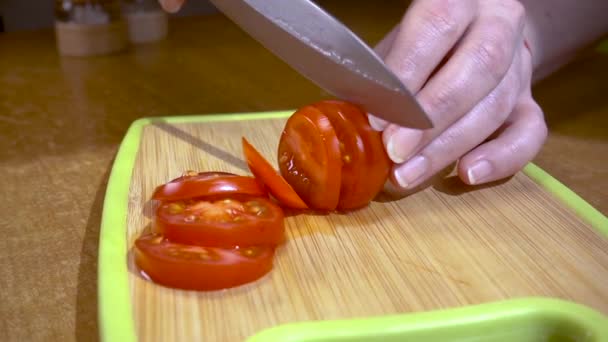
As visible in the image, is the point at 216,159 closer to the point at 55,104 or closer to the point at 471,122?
the point at 471,122

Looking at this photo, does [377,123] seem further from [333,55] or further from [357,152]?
[333,55]

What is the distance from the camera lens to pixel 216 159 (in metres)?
1.21

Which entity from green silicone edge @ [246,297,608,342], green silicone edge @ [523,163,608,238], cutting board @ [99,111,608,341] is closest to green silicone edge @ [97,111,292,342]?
cutting board @ [99,111,608,341]

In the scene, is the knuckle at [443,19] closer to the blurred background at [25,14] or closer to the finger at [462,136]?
the finger at [462,136]

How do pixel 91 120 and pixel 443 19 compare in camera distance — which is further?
pixel 91 120

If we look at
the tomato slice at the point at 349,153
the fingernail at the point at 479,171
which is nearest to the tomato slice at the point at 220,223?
the tomato slice at the point at 349,153

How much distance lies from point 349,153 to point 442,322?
0.33m

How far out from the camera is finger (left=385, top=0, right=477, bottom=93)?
1.01 meters

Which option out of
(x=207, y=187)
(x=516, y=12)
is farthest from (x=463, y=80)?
(x=207, y=187)

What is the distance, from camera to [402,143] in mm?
978

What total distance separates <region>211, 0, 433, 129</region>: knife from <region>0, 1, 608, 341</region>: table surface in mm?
492

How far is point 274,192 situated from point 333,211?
12 centimetres

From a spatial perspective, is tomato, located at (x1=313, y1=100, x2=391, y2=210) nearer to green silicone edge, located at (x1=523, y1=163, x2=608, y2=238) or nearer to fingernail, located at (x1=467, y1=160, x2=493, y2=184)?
fingernail, located at (x1=467, y1=160, x2=493, y2=184)

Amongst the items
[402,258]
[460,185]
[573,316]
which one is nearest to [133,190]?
[402,258]
